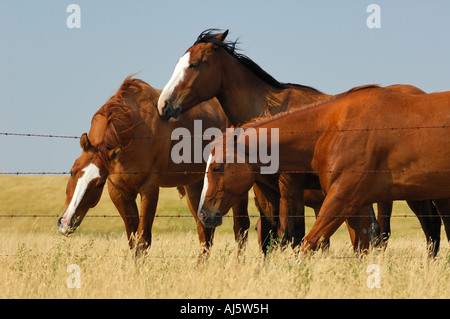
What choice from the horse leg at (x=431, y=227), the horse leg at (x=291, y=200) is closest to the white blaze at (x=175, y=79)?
the horse leg at (x=291, y=200)

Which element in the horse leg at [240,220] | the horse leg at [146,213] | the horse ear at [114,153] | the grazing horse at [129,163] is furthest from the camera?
the horse leg at [240,220]

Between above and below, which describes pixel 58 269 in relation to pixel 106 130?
below

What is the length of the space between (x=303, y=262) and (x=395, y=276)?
0.94m

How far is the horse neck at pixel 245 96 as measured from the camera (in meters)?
8.65

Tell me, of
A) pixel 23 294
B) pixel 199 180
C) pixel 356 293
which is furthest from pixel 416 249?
pixel 23 294

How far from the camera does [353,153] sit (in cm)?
677

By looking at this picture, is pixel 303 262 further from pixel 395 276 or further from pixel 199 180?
pixel 199 180

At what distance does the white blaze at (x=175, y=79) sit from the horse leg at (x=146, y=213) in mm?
1075

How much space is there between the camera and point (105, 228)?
19672 mm

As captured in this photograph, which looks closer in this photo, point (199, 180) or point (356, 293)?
point (356, 293)

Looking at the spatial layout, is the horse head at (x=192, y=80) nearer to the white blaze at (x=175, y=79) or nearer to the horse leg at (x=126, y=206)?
the white blaze at (x=175, y=79)

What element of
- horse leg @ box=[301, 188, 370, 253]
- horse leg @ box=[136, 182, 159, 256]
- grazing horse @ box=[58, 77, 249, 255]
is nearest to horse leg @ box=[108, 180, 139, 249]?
grazing horse @ box=[58, 77, 249, 255]

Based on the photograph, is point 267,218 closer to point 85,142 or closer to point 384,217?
point 85,142

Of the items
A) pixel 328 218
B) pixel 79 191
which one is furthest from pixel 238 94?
pixel 328 218
